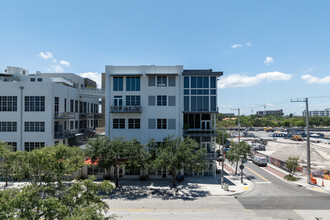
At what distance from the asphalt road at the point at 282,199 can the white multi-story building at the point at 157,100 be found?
726cm

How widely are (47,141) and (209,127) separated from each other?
962 inches

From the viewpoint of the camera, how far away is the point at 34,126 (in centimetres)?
2703

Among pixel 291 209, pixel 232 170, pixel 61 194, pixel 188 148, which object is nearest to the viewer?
pixel 61 194

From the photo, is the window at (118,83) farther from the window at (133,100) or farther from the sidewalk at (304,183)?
the sidewalk at (304,183)

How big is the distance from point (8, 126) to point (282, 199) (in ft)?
122

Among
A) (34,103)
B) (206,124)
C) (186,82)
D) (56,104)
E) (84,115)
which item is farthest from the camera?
(84,115)

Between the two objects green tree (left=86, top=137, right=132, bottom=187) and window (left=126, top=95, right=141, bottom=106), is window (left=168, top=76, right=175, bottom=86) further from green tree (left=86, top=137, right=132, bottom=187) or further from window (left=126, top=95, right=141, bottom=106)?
green tree (left=86, top=137, right=132, bottom=187)

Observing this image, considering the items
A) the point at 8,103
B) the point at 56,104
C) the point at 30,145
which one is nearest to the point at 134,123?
the point at 56,104

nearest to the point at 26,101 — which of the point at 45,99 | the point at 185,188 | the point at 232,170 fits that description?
the point at 45,99

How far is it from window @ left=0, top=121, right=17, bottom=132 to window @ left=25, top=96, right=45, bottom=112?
9.09 feet

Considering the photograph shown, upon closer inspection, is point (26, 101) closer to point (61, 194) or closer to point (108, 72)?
point (108, 72)

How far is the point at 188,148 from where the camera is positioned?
22297 mm

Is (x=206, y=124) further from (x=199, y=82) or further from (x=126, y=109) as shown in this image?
(x=126, y=109)

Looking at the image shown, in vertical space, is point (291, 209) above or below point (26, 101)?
below
